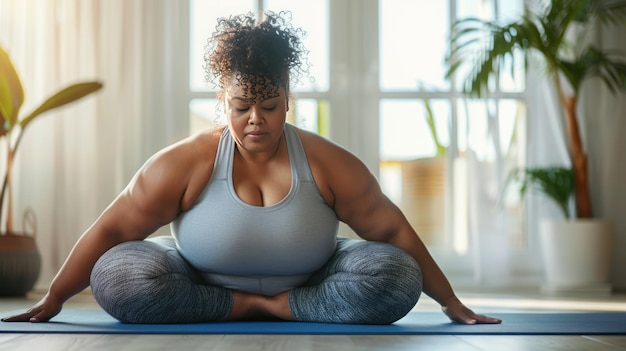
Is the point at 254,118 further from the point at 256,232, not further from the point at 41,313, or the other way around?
the point at 41,313

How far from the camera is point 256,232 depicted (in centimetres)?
202

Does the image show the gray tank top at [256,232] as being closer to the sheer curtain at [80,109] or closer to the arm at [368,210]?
the arm at [368,210]

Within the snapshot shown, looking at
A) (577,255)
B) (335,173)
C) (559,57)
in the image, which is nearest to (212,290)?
(335,173)

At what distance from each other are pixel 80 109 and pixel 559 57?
2370 mm

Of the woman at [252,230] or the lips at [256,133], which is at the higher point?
the lips at [256,133]

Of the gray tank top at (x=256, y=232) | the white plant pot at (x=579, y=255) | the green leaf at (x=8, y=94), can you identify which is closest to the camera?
the gray tank top at (x=256, y=232)

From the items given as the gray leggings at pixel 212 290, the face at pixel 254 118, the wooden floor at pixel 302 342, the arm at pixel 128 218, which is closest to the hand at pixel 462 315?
the gray leggings at pixel 212 290

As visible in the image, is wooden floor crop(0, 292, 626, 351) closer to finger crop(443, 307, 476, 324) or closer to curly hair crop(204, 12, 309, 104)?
finger crop(443, 307, 476, 324)

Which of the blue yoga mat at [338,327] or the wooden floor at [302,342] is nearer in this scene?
the wooden floor at [302,342]

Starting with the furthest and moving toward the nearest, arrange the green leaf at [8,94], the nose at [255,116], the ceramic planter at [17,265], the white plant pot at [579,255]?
the white plant pot at [579,255] → the green leaf at [8,94] → the ceramic planter at [17,265] → the nose at [255,116]

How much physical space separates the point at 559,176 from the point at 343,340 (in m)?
2.90

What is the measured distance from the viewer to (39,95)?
4.38m

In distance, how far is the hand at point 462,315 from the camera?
203 cm

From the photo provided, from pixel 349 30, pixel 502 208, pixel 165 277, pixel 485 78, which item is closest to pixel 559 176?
pixel 502 208
